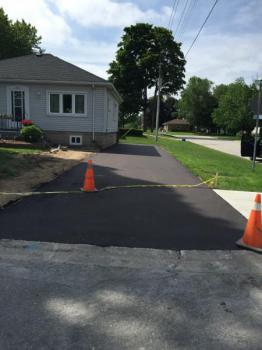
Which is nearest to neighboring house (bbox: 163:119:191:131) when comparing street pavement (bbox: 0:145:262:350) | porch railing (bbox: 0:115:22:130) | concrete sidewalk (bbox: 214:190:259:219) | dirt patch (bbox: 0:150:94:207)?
porch railing (bbox: 0:115:22:130)

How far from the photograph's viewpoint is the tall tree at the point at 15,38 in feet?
140

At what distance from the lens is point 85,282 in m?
3.59

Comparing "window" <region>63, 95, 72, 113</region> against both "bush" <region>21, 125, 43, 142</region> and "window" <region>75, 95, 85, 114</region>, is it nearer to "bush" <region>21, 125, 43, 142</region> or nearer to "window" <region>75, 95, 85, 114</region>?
"window" <region>75, 95, 85, 114</region>

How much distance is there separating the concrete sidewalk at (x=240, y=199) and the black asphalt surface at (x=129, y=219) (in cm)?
19

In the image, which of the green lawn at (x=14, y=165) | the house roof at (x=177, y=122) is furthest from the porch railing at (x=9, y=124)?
the house roof at (x=177, y=122)

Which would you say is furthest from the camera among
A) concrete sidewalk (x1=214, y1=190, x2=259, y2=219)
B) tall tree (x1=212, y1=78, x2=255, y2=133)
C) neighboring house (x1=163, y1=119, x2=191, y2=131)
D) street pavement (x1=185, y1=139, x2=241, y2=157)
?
neighboring house (x1=163, y1=119, x2=191, y2=131)

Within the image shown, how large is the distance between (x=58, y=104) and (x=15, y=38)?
1199 inches

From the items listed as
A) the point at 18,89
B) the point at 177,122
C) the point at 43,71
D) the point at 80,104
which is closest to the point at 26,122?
the point at 18,89

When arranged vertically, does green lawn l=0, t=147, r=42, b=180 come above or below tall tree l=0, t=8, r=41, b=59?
below

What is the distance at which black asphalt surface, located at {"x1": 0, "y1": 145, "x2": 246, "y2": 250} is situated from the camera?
4883mm

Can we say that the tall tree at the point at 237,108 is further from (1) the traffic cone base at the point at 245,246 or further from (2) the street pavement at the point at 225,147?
(1) the traffic cone base at the point at 245,246

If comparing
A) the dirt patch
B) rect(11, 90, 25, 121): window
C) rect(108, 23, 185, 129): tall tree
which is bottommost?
the dirt patch

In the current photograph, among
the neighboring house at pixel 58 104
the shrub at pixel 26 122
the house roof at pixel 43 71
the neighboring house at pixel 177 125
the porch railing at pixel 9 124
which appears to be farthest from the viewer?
the neighboring house at pixel 177 125

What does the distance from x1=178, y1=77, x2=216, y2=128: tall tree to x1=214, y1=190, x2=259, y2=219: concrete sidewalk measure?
3230 inches
